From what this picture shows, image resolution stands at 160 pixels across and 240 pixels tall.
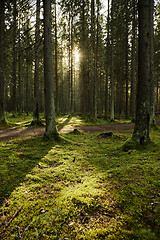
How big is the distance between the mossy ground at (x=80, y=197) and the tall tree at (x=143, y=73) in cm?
86

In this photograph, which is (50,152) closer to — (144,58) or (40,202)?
(40,202)

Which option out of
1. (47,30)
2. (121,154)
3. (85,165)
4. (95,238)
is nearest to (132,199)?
(95,238)

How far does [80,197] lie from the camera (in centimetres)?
270

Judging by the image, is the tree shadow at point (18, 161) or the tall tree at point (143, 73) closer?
the tree shadow at point (18, 161)

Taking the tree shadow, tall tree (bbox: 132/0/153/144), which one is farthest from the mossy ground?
tall tree (bbox: 132/0/153/144)

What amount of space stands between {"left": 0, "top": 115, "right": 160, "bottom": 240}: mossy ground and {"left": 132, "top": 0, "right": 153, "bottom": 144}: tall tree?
861mm

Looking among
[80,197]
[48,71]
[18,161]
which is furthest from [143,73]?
[18,161]

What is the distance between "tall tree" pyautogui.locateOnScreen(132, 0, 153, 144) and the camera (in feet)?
16.7

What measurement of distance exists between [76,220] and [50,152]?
360cm

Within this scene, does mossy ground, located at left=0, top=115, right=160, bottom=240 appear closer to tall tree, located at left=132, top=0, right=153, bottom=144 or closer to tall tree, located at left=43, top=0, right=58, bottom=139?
tall tree, located at left=132, top=0, right=153, bottom=144

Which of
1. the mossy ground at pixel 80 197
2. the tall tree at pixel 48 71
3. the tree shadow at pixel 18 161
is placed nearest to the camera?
the mossy ground at pixel 80 197

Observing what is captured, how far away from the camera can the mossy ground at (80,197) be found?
2.01 m

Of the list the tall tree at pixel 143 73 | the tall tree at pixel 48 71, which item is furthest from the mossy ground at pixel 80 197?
the tall tree at pixel 48 71

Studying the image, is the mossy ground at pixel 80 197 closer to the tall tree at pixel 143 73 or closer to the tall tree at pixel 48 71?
the tall tree at pixel 143 73
